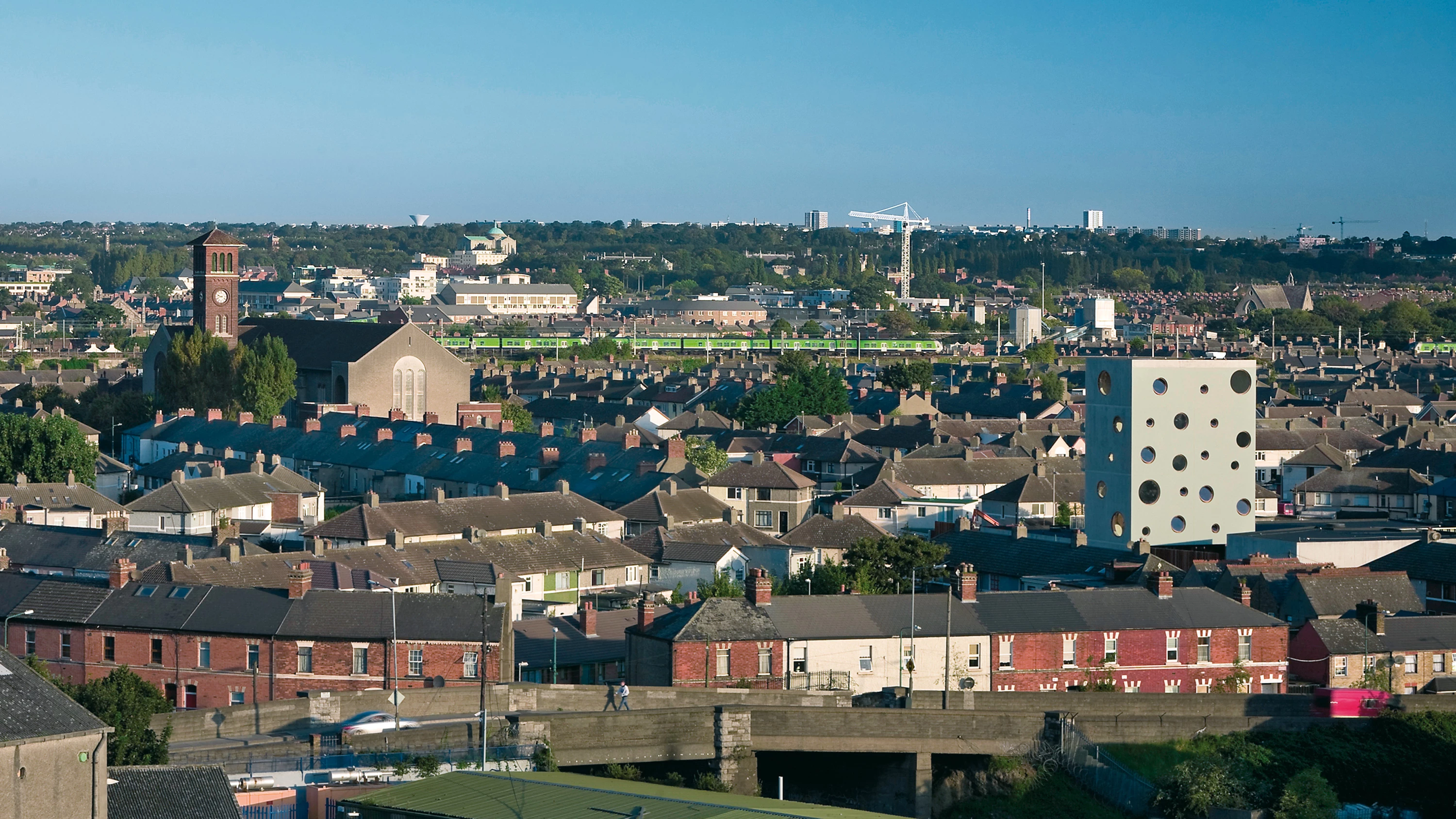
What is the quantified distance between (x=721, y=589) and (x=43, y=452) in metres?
30.3

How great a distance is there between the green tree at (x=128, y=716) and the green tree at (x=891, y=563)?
16648 millimetres

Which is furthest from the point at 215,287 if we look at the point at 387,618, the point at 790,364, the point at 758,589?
the point at 758,589

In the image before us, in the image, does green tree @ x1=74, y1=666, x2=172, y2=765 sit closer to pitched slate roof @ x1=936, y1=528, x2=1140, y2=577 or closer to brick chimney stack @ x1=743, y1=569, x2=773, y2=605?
brick chimney stack @ x1=743, y1=569, x2=773, y2=605

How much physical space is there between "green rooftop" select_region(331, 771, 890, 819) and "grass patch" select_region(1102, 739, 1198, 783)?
8.52 metres

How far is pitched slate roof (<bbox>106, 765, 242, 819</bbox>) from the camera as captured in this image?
26828 mm

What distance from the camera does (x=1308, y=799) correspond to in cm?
3409

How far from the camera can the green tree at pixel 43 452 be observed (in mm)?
67062

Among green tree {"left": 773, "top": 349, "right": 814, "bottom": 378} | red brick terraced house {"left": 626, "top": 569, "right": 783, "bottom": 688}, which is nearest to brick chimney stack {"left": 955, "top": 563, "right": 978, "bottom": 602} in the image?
red brick terraced house {"left": 626, "top": 569, "right": 783, "bottom": 688}

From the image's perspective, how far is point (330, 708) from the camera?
1319 inches

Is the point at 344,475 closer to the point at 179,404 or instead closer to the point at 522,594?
the point at 179,404

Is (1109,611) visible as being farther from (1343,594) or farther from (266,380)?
(266,380)

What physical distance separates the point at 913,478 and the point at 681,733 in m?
35.3

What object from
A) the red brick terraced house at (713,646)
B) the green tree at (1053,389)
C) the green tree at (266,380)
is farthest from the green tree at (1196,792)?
the green tree at (1053,389)

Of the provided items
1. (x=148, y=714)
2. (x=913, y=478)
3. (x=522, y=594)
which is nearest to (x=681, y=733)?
(x=148, y=714)
